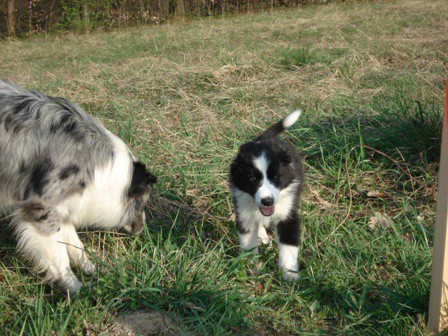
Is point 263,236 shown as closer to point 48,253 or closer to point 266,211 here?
point 266,211

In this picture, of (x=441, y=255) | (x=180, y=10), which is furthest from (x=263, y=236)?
(x=180, y=10)

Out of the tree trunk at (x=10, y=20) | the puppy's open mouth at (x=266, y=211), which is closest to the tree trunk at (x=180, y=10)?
the tree trunk at (x=10, y=20)

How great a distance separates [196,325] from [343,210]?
1584mm

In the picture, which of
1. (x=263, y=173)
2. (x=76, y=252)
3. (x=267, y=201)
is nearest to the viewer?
(x=267, y=201)

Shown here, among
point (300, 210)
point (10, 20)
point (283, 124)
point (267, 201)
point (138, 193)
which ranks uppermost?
point (10, 20)

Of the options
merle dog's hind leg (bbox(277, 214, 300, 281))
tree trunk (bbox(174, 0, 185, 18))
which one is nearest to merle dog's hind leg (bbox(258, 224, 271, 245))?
merle dog's hind leg (bbox(277, 214, 300, 281))

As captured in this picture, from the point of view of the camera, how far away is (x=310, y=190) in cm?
398

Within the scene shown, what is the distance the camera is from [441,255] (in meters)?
2.19

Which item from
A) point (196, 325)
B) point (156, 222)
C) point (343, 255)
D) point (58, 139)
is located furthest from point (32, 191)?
point (343, 255)

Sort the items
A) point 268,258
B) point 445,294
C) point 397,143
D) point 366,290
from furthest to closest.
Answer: point 397,143, point 268,258, point 366,290, point 445,294

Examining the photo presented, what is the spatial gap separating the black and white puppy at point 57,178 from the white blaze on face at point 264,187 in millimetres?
857

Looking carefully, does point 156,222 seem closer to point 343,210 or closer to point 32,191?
point 32,191

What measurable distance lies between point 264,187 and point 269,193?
0.06 m

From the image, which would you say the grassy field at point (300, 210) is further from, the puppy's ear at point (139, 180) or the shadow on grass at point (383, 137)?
the puppy's ear at point (139, 180)
